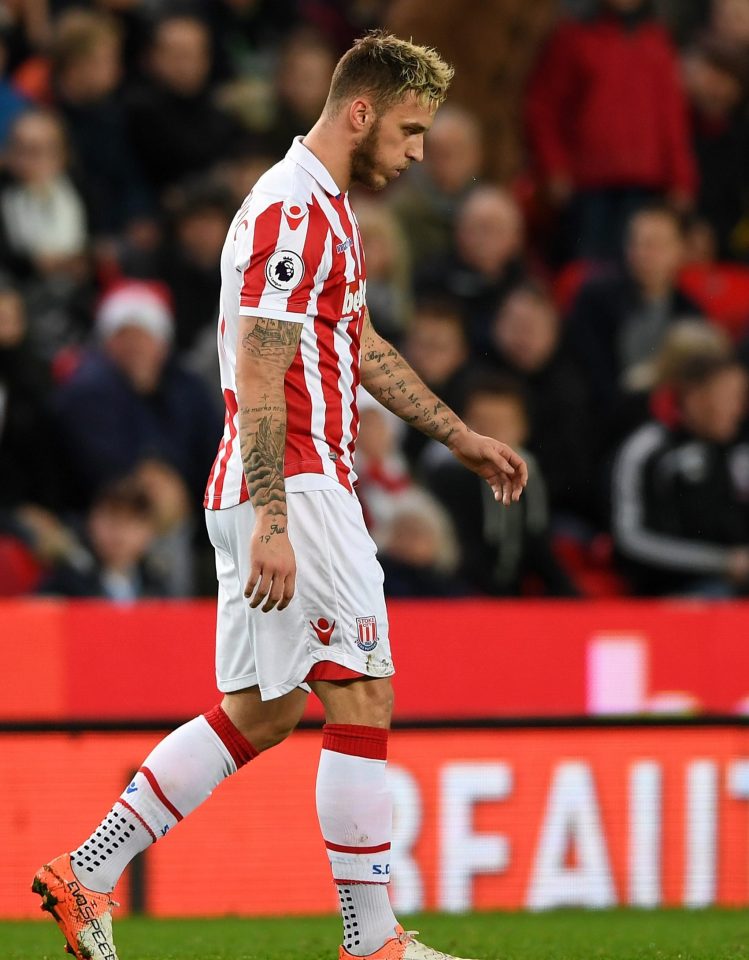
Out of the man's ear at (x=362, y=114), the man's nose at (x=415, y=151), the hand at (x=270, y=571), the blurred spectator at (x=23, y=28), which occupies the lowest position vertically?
the hand at (x=270, y=571)

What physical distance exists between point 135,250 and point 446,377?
1717mm

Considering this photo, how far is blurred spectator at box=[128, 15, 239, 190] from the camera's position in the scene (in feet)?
32.4

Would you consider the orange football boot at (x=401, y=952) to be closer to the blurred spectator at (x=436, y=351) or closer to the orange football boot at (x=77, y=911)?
the orange football boot at (x=77, y=911)

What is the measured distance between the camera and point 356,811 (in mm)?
4172

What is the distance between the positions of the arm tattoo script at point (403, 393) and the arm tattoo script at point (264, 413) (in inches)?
24.0

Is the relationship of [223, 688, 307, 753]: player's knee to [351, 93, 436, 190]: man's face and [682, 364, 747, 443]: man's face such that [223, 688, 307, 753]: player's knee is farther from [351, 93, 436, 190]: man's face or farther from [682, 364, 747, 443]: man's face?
[682, 364, 747, 443]: man's face

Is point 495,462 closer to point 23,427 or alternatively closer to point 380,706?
point 380,706

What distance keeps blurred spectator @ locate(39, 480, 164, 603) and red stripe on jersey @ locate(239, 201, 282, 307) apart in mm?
3797

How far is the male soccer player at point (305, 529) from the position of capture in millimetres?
4070

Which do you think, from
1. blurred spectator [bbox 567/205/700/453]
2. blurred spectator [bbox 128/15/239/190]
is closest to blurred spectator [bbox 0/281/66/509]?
blurred spectator [bbox 128/15/239/190]

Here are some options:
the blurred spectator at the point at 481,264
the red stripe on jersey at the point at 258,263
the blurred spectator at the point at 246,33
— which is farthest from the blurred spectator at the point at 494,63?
the red stripe on jersey at the point at 258,263

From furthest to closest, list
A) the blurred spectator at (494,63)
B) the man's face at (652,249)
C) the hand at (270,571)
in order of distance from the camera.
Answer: the blurred spectator at (494,63) → the man's face at (652,249) → the hand at (270,571)

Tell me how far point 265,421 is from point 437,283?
5.63 meters

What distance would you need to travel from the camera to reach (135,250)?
9.27 metres
